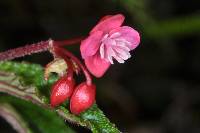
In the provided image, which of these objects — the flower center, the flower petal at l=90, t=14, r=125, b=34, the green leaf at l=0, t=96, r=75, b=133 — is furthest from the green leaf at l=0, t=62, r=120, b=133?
the flower petal at l=90, t=14, r=125, b=34

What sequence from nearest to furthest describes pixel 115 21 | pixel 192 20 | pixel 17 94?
pixel 115 21 < pixel 17 94 < pixel 192 20

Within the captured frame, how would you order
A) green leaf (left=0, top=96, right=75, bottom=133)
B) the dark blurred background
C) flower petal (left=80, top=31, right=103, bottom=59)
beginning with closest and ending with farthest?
flower petal (left=80, top=31, right=103, bottom=59)
green leaf (left=0, top=96, right=75, bottom=133)
the dark blurred background

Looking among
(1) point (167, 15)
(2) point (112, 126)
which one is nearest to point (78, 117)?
(2) point (112, 126)

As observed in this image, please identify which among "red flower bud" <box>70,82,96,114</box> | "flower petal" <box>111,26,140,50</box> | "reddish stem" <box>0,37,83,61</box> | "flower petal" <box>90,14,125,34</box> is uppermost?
"flower petal" <box>111,26,140,50</box>

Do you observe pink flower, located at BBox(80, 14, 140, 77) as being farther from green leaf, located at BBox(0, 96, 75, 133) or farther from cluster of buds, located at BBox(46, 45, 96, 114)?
green leaf, located at BBox(0, 96, 75, 133)

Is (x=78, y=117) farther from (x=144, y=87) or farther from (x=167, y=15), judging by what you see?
(x=167, y=15)

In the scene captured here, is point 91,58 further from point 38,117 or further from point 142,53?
point 142,53
